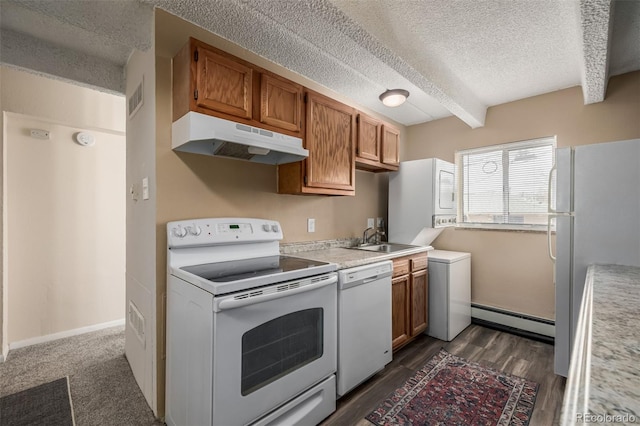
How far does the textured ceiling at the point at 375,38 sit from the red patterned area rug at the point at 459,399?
239cm

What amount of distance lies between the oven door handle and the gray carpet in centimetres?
114

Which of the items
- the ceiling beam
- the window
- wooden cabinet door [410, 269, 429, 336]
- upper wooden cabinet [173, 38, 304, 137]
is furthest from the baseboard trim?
the ceiling beam

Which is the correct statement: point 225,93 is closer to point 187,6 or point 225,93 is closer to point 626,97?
point 187,6

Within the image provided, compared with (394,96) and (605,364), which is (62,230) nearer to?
(394,96)

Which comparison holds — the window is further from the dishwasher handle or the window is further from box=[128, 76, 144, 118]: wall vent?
box=[128, 76, 144, 118]: wall vent

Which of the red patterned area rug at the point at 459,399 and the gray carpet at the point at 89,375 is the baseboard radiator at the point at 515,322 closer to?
the red patterned area rug at the point at 459,399

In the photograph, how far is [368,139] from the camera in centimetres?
290

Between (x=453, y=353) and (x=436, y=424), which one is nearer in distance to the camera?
(x=436, y=424)

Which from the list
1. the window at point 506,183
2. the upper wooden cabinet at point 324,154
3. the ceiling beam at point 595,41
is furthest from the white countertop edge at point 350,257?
the ceiling beam at point 595,41

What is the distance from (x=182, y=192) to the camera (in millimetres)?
1903

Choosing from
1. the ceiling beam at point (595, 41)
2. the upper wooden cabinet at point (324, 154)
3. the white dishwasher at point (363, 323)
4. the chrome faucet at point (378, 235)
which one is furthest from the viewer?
the chrome faucet at point (378, 235)

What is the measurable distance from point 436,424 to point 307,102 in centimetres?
240

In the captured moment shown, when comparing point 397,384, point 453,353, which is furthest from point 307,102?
point 453,353

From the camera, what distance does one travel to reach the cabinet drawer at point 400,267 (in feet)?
8.35
